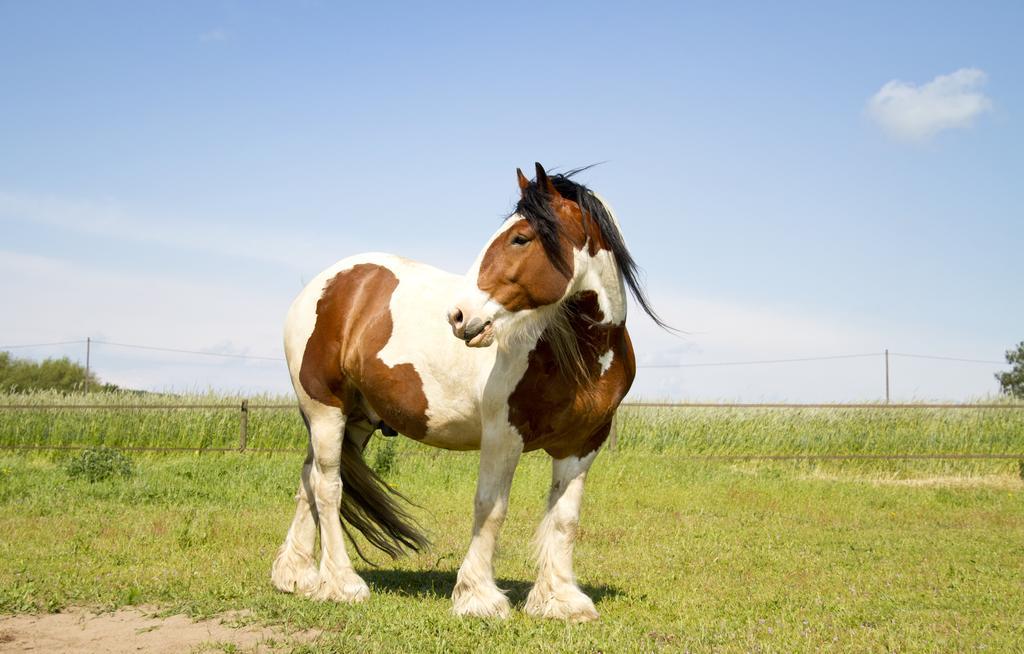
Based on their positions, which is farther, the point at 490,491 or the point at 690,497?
the point at 690,497

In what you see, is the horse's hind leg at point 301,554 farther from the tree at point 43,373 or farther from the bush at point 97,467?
the tree at point 43,373

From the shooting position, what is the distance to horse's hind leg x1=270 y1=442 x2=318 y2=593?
5887 mm

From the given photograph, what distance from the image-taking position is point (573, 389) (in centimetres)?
486

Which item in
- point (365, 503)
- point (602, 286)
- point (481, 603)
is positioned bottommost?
point (481, 603)

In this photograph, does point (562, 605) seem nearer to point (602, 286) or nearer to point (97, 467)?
point (602, 286)

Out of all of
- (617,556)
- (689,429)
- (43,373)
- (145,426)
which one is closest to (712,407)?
(689,429)

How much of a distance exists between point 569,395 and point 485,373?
49 cm

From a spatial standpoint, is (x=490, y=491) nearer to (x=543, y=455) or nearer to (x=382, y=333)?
(x=382, y=333)

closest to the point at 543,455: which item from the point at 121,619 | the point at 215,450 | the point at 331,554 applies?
the point at 215,450

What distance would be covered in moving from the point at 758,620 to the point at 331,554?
2731mm

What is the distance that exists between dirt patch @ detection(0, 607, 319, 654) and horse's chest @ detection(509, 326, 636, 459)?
162 centimetres

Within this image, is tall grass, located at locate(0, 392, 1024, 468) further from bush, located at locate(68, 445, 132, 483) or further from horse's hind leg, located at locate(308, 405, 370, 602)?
horse's hind leg, located at locate(308, 405, 370, 602)

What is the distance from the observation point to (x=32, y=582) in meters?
5.77

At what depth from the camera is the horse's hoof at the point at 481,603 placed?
484 cm
